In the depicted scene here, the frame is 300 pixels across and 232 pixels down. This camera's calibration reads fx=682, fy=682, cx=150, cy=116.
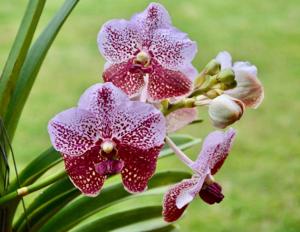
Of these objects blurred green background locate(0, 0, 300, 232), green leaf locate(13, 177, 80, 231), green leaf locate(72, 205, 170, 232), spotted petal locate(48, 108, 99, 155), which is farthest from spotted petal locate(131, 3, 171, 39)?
blurred green background locate(0, 0, 300, 232)

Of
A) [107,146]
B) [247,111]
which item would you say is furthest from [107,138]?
[247,111]

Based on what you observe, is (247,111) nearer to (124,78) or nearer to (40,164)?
(40,164)

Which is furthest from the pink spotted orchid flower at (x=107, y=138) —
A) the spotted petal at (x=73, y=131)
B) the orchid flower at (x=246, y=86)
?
the orchid flower at (x=246, y=86)

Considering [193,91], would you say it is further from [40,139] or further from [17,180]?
[40,139]

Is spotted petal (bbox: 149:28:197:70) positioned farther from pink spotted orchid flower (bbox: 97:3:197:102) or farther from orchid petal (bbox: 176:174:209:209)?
orchid petal (bbox: 176:174:209:209)

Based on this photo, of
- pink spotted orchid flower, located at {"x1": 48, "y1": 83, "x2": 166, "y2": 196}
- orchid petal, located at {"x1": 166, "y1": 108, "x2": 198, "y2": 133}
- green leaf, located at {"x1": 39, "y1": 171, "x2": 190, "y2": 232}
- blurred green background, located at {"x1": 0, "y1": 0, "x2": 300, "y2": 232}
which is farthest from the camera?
blurred green background, located at {"x1": 0, "y1": 0, "x2": 300, "y2": 232}

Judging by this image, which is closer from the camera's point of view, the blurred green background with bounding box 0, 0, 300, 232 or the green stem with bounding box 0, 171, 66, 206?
the green stem with bounding box 0, 171, 66, 206
